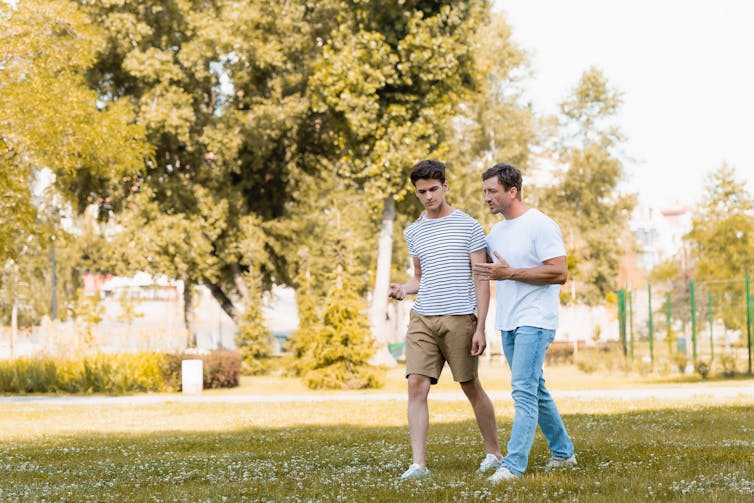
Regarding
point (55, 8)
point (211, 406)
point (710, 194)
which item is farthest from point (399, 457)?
point (710, 194)

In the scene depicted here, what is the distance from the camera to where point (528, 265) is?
6887 millimetres

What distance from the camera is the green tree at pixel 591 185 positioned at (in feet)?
171

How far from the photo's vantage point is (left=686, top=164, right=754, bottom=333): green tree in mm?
43231

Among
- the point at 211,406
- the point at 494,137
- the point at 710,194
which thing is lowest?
the point at 211,406

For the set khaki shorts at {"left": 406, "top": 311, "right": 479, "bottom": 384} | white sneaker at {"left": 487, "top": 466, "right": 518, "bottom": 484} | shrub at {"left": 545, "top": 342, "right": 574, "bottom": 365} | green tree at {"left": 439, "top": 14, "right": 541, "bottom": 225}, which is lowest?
shrub at {"left": 545, "top": 342, "right": 574, "bottom": 365}

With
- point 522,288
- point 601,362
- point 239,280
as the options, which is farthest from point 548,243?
point 239,280

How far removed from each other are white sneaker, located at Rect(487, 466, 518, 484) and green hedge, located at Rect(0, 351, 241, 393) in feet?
57.9

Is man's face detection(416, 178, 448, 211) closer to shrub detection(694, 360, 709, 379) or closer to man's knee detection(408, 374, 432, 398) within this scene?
man's knee detection(408, 374, 432, 398)

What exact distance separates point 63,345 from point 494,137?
2821 cm

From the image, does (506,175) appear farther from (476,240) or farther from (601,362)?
(601,362)

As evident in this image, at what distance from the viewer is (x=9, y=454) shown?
31.4ft

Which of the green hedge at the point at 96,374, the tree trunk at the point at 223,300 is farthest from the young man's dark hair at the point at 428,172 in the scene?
the tree trunk at the point at 223,300

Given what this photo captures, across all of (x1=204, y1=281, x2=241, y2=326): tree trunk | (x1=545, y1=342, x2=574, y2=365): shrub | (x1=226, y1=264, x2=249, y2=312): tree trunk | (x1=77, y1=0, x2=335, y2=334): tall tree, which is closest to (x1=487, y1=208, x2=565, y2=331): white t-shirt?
(x1=77, y1=0, x2=335, y2=334): tall tree

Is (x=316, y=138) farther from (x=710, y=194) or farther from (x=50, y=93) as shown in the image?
(x=710, y=194)
